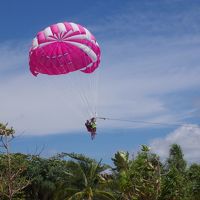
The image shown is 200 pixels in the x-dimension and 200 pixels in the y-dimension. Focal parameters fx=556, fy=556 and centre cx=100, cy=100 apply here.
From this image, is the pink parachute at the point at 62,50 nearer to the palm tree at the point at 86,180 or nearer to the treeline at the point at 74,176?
the treeline at the point at 74,176

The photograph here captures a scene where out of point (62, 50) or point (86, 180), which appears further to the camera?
point (86, 180)

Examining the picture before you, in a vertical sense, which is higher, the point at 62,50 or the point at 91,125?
the point at 62,50

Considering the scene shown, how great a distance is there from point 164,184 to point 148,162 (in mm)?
→ 1279

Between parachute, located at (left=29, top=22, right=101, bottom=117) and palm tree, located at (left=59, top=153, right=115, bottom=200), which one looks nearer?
parachute, located at (left=29, top=22, right=101, bottom=117)

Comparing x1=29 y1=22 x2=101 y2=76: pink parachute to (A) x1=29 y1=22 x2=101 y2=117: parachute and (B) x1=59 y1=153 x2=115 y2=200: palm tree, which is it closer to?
(A) x1=29 y1=22 x2=101 y2=117: parachute

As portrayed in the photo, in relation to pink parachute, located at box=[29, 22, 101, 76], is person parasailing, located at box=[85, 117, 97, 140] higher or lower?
lower

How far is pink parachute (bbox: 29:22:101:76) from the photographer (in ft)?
95.3

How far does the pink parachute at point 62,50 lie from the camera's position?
29.1 meters

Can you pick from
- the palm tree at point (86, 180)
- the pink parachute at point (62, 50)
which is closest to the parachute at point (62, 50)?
the pink parachute at point (62, 50)

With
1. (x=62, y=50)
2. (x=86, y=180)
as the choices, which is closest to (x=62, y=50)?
(x=62, y=50)

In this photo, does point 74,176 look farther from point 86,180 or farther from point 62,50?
point 62,50

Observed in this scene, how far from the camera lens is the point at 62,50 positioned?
29234 millimetres

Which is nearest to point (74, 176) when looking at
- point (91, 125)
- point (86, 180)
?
point (86, 180)

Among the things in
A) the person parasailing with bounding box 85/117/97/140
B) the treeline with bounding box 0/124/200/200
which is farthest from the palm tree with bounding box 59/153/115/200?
the person parasailing with bounding box 85/117/97/140
